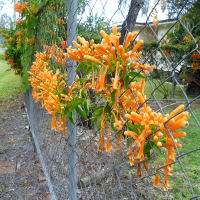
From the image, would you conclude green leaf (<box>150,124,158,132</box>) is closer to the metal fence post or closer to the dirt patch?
the metal fence post

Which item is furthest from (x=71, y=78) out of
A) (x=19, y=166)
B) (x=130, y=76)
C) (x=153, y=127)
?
(x=19, y=166)

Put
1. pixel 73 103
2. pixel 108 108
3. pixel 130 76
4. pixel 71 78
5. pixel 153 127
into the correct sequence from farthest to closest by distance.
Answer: pixel 71 78 < pixel 73 103 < pixel 108 108 < pixel 130 76 < pixel 153 127

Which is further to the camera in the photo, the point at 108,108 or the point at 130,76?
the point at 108,108

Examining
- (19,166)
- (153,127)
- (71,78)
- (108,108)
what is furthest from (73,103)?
(19,166)

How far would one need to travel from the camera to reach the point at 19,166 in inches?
117

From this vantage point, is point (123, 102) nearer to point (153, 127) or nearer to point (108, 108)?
point (108, 108)

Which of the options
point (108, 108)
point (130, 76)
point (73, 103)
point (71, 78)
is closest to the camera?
point (130, 76)

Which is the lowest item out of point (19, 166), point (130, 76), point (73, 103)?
point (19, 166)

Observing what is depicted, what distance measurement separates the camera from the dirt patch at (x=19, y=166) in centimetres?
243

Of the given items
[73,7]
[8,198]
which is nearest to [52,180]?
[8,198]

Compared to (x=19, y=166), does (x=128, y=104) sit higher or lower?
higher

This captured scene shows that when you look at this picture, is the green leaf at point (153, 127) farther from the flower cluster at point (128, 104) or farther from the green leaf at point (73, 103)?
the green leaf at point (73, 103)

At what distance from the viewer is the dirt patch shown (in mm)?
2434

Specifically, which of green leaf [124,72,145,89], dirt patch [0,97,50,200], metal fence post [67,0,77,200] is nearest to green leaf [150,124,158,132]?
green leaf [124,72,145,89]
